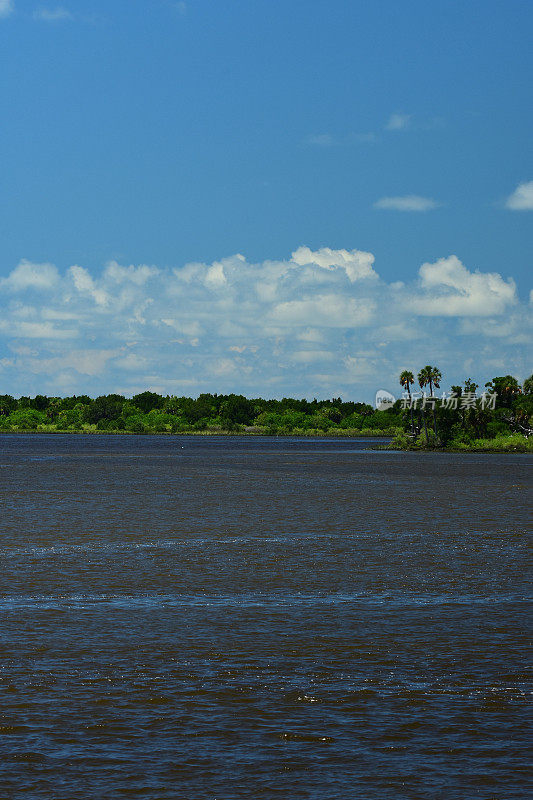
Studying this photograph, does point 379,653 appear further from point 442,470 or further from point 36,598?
point 442,470

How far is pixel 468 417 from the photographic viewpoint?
154375 millimetres

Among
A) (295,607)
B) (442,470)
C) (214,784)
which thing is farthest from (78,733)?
(442,470)

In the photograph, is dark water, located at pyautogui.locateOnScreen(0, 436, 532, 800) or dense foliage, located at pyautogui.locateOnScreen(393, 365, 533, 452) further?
dense foliage, located at pyautogui.locateOnScreen(393, 365, 533, 452)

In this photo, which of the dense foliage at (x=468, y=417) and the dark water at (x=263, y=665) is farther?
the dense foliage at (x=468, y=417)

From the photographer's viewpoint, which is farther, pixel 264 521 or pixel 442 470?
pixel 442 470

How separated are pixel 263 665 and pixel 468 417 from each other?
144 metres

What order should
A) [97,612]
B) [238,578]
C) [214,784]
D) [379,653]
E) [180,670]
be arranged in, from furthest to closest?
[238,578] < [97,612] < [379,653] < [180,670] < [214,784]

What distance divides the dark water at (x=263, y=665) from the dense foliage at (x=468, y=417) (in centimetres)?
11856

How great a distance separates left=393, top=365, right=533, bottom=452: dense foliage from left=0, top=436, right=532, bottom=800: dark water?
11856 centimetres

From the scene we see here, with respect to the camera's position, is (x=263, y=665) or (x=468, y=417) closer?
(x=263, y=665)

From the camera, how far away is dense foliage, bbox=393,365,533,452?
489 feet

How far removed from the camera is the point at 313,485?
6469 centimetres

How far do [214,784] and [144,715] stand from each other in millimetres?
2461

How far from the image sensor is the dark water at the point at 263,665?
9.84 metres
